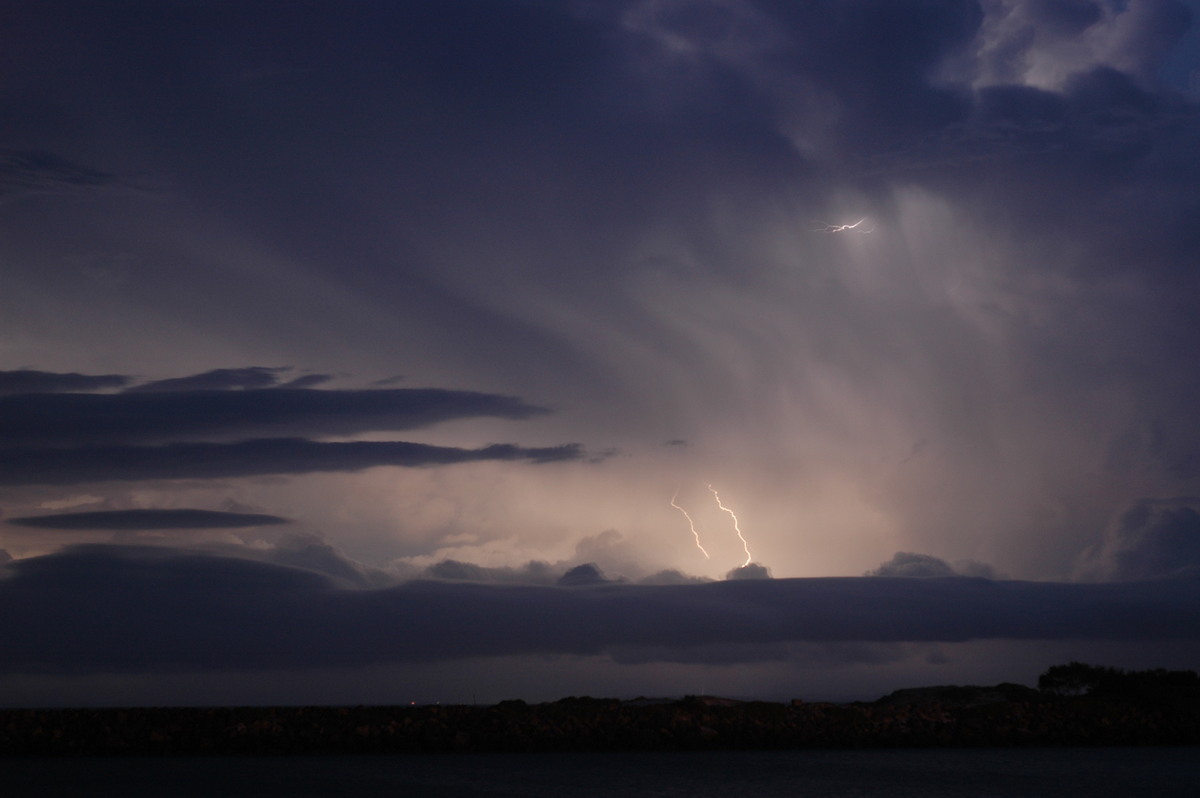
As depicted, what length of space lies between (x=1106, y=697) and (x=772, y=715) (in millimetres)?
40077

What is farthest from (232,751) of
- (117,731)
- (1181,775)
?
(1181,775)

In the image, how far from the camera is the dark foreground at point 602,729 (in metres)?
82.5

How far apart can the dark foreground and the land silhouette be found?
9cm

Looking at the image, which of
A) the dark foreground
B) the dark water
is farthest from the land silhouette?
the dark water

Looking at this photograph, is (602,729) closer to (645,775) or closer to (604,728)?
(604,728)

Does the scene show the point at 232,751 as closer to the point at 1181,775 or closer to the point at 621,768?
the point at 621,768

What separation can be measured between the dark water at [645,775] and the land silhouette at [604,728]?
3.32 m

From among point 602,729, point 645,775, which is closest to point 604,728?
point 602,729

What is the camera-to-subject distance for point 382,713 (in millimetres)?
94750

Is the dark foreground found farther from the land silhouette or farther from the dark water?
the dark water

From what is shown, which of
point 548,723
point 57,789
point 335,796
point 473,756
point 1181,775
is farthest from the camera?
point 548,723

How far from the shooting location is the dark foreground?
82.5 metres

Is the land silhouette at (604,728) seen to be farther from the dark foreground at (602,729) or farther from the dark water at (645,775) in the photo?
the dark water at (645,775)

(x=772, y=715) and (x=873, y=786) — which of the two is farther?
(x=772, y=715)
